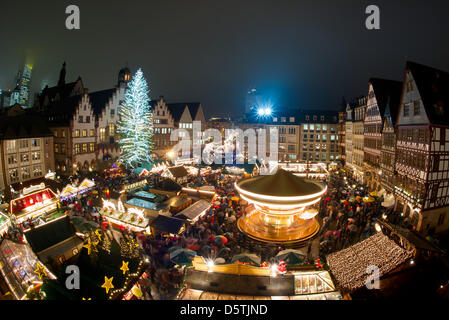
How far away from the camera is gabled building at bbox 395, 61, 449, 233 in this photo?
18.1 meters

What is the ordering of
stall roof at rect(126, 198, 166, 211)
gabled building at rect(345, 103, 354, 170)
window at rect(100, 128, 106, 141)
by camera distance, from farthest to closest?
gabled building at rect(345, 103, 354, 170), window at rect(100, 128, 106, 141), stall roof at rect(126, 198, 166, 211)

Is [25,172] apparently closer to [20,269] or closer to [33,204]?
[33,204]

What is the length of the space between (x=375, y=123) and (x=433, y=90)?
408 inches

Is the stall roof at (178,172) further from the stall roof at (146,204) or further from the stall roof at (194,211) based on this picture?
the stall roof at (194,211)

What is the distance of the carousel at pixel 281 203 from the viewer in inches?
445

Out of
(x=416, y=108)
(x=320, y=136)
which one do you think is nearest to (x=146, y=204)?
(x=416, y=108)

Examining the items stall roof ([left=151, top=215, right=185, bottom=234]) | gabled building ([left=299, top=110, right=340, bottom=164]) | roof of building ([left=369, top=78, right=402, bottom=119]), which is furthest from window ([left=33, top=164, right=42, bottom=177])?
gabled building ([left=299, top=110, right=340, bottom=164])

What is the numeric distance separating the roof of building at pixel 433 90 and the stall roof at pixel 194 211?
1827 centimetres

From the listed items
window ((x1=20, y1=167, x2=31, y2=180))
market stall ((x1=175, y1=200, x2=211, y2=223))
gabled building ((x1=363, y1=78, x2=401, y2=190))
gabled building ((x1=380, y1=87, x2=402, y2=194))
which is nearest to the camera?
market stall ((x1=175, y1=200, x2=211, y2=223))

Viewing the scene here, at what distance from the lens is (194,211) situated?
1847 cm

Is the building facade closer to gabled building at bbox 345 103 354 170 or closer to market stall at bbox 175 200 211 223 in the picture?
gabled building at bbox 345 103 354 170

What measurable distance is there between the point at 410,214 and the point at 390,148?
772 centimetres

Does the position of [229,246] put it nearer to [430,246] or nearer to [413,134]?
[430,246]
